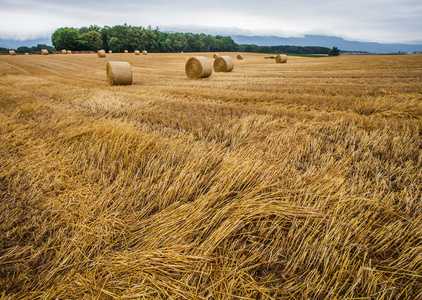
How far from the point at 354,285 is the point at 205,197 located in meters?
1.10

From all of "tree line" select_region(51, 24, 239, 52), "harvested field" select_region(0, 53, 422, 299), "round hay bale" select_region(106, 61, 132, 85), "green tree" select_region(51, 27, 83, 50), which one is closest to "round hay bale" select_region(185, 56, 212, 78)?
"round hay bale" select_region(106, 61, 132, 85)

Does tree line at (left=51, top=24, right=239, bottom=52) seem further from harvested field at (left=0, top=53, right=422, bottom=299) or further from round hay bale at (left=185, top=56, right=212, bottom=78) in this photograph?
harvested field at (left=0, top=53, right=422, bottom=299)

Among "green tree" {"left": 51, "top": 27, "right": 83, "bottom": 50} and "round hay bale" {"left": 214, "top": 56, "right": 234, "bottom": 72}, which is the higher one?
"green tree" {"left": 51, "top": 27, "right": 83, "bottom": 50}

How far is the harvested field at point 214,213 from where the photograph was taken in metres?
1.23

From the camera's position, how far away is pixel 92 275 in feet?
4.30

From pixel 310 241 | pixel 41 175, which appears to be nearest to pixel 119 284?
pixel 310 241

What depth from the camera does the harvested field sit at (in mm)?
1229

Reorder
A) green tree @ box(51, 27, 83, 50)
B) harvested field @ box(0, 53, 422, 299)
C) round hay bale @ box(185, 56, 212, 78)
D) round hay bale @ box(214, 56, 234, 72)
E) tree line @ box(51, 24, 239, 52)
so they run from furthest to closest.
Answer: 1. green tree @ box(51, 27, 83, 50)
2. tree line @ box(51, 24, 239, 52)
3. round hay bale @ box(214, 56, 234, 72)
4. round hay bale @ box(185, 56, 212, 78)
5. harvested field @ box(0, 53, 422, 299)

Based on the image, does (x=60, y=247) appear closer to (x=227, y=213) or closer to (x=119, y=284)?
(x=119, y=284)

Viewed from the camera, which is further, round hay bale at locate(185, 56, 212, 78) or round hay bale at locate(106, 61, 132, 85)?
round hay bale at locate(185, 56, 212, 78)

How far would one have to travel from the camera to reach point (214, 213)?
1.68 meters

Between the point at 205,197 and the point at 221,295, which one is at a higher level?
the point at 205,197

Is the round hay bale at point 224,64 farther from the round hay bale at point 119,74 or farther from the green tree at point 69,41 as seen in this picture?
the green tree at point 69,41

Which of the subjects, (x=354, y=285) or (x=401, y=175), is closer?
(x=354, y=285)
